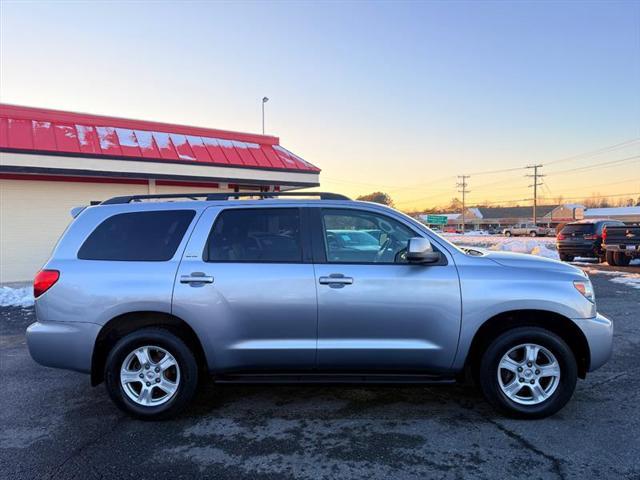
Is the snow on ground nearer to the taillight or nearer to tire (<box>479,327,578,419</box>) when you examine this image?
tire (<box>479,327,578,419</box>)

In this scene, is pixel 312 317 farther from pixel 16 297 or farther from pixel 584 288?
pixel 16 297

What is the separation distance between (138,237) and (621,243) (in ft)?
53.6

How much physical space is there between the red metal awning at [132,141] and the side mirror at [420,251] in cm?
956

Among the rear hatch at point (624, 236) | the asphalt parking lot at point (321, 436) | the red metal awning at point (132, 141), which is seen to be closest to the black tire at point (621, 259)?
Result: the rear hatch at point (624, 236)

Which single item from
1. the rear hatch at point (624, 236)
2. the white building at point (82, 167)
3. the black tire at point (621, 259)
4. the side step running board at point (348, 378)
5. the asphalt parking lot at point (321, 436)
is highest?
the white building at point (82, 167)

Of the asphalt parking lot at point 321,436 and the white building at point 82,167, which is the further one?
the white building at point 82,167

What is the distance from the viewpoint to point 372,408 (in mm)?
4051

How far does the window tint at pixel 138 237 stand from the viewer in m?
3.95

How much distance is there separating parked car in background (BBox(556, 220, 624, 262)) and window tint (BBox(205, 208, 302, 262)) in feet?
54.0

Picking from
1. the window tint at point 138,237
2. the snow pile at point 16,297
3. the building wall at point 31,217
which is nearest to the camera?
the window tint at point 138,237

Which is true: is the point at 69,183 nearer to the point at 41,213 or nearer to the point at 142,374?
the point at 41,213

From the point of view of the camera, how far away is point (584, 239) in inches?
666

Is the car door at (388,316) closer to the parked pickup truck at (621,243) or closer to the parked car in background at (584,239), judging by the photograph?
the parked pickup truck at (621,243)

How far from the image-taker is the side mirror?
3.62 m
